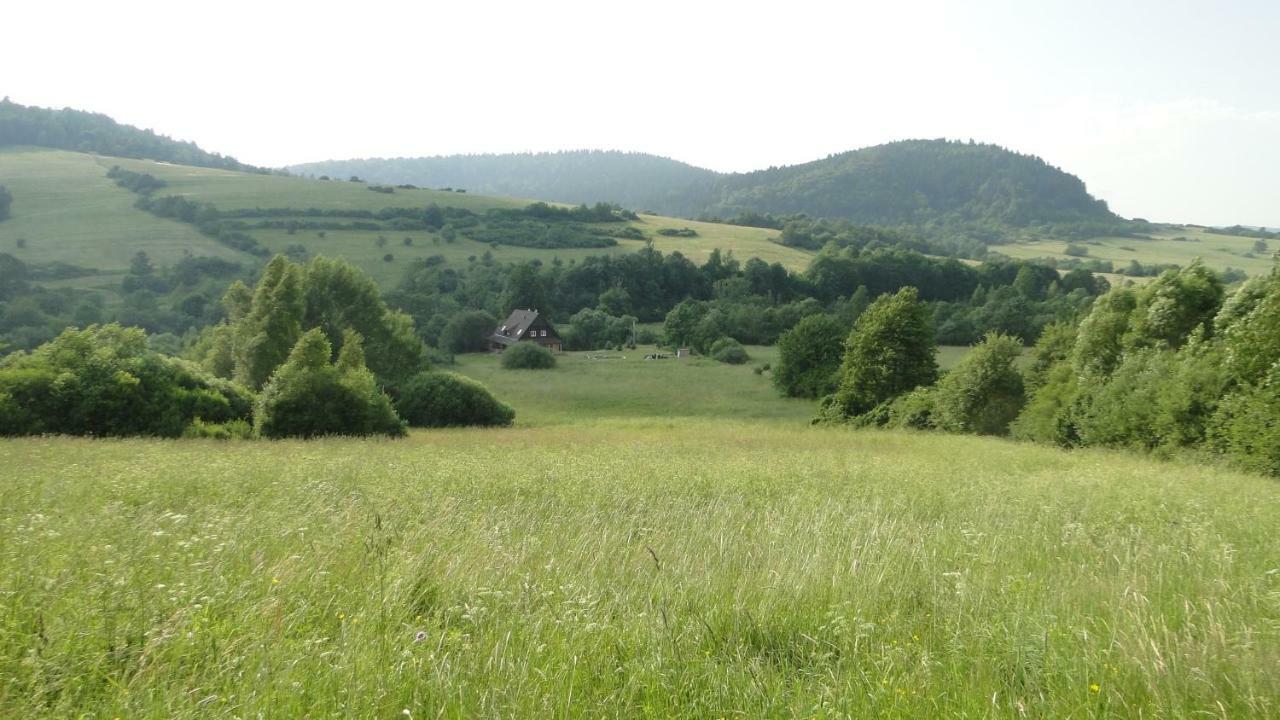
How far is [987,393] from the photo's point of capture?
3847 centimetres

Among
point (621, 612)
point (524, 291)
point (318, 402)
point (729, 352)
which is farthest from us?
point (524, 291)

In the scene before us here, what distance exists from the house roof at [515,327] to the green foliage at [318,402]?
157ft

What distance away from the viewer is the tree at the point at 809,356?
193 ft

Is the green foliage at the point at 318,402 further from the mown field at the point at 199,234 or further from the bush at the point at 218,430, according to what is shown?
the mown field at the point at 199,234

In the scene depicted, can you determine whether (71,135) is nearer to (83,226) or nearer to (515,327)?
Answer: (83,226)

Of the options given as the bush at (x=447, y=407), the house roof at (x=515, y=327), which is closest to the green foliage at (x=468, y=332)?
the house roof at (x=515, y=327)

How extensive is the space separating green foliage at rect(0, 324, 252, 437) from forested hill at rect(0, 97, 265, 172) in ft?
600

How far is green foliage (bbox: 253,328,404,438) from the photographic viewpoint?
1217 inches

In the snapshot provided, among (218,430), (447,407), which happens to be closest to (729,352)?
(447,407)

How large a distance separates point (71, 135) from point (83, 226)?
10035 cm

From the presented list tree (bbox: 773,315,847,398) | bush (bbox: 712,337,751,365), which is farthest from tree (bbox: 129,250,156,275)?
tree (bbox: 773,315,847,398)

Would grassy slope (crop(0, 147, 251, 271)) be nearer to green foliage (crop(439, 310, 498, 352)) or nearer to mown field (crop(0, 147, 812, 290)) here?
mown field (crop(0, 147, 812, 290))

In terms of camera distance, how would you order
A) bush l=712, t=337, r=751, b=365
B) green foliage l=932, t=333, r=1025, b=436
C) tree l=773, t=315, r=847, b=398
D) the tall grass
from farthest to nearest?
bush l=712, t=337, r=751, b=365
tree l=773, t=315, r=847, b=398
green foliage l=932, t=333, r=1025, b=436
the tall grass

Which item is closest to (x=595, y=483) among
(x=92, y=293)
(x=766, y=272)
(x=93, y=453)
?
(x=93, y=453)
